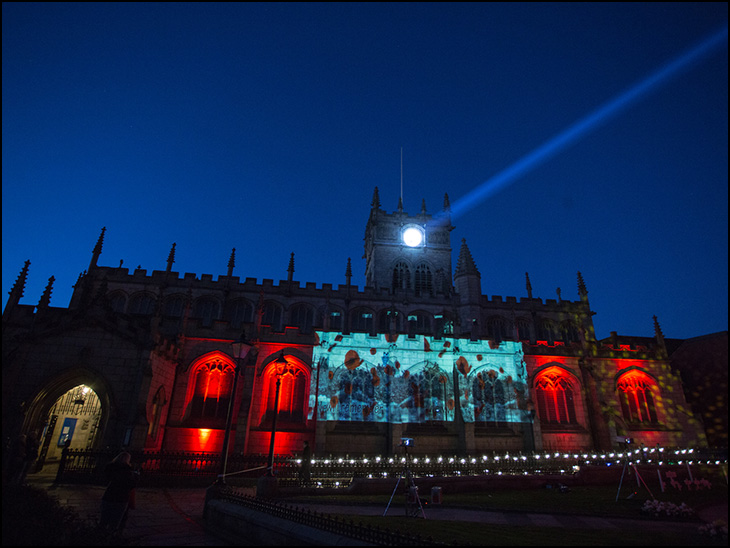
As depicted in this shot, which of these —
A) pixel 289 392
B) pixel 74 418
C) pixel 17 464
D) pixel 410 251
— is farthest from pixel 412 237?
pixel 17 464

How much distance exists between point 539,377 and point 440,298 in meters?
16.1

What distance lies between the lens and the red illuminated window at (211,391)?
71.4 ft

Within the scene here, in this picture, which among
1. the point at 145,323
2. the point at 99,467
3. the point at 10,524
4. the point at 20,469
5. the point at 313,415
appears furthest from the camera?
the point at 313,415

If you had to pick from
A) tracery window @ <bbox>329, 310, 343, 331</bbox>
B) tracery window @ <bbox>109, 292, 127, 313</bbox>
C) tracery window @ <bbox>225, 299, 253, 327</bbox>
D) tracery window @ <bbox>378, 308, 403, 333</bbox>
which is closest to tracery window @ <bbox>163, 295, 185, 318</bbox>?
tracery window @ <bbox>109, 292, 127, 313</bbox>

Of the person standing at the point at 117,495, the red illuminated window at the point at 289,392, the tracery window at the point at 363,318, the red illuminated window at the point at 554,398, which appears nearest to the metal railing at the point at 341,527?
the person standing at the point at 117,495

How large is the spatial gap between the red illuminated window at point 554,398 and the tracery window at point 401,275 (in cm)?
2117

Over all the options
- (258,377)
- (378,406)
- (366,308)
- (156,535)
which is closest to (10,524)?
(156,535)

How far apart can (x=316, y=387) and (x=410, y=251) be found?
27.1 meters

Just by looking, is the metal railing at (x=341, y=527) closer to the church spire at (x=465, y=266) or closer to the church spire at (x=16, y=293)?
the church spire at (x=16, y=293)

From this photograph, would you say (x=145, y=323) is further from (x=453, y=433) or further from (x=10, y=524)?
(x=453, y=433)

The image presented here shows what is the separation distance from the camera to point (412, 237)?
1881 inches

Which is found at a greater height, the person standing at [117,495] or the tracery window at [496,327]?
the tracery window at [496,327]

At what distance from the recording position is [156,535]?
789 cm

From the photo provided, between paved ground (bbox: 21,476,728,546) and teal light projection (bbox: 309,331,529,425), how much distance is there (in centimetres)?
1033
